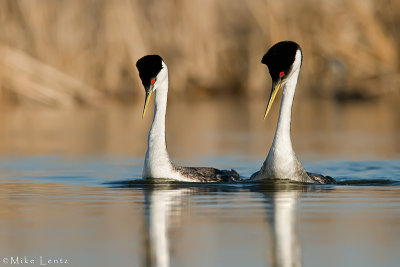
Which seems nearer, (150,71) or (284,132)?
(284,132)

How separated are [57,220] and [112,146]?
9785 mm

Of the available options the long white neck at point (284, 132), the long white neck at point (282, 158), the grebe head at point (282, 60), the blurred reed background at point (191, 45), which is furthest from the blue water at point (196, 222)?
the blurred reed background at point (191, 45)

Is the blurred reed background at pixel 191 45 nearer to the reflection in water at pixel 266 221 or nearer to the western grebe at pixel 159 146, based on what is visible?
the western grebe at pixel 159 146

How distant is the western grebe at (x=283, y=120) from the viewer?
476 inches

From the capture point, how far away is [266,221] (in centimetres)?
913

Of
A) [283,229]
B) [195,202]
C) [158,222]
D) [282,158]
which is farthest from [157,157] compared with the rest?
[283,229]

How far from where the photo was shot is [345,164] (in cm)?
1609

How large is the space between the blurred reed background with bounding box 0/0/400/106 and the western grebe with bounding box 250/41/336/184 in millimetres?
13505

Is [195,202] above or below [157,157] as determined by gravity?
below

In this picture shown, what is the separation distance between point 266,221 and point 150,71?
13.3ft

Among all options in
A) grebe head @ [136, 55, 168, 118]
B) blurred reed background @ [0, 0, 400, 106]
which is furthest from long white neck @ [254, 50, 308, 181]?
blurred reed background @ [0, 0, 400, 106]

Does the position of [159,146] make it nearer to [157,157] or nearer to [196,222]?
[157,157]

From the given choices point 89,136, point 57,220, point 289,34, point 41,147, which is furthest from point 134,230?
point 289,34

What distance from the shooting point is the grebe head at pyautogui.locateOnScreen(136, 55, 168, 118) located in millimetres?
12570
